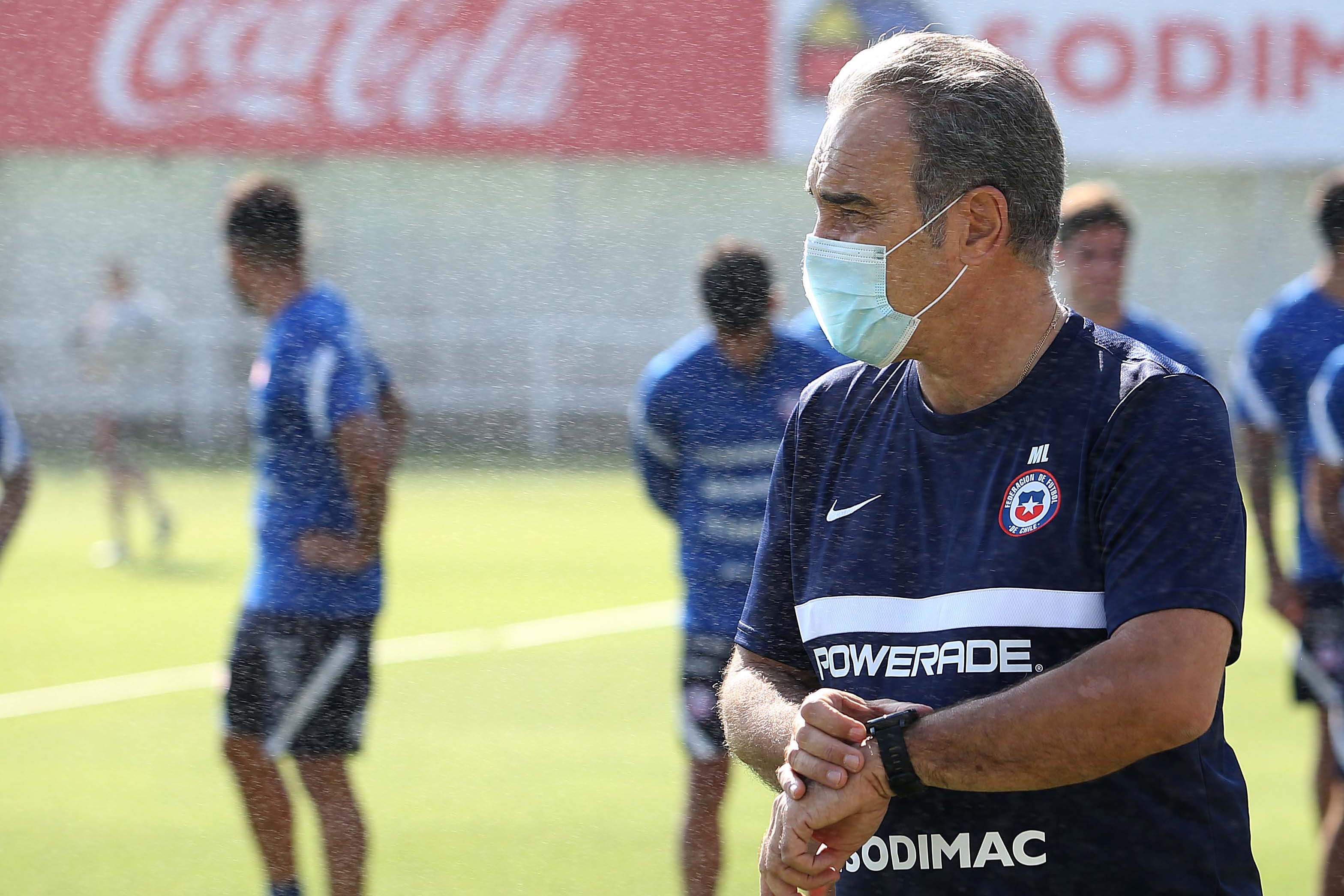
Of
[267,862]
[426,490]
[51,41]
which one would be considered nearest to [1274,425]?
[267,862]

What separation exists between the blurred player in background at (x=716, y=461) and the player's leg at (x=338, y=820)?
0.91 meters

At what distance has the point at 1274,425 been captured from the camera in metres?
4.81

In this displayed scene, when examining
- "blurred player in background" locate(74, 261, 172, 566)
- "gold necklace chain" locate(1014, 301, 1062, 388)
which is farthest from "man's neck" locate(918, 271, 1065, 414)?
"blurred player in background" locate(74, 261, 172, 566)

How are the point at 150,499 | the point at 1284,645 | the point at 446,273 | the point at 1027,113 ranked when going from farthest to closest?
the point at 446,273, the point at 150,499, the point at 1284,645, the point at 1027,113

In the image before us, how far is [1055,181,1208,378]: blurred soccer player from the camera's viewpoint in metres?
4.74

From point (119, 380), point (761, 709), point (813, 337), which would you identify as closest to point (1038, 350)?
point (761, 709)

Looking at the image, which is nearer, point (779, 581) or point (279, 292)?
point (779, 581)

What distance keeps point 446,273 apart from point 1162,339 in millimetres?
16828

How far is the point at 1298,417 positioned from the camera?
15.3 feet

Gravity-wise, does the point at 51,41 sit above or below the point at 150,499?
above

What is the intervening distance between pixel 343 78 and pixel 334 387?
46.5 feet

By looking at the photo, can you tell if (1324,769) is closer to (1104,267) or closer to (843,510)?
(1104,267)

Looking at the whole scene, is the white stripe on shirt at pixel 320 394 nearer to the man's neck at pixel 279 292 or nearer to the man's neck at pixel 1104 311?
the man's neck at pixel 279 292

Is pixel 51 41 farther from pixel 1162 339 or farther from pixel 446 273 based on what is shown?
pixel 1162 339
